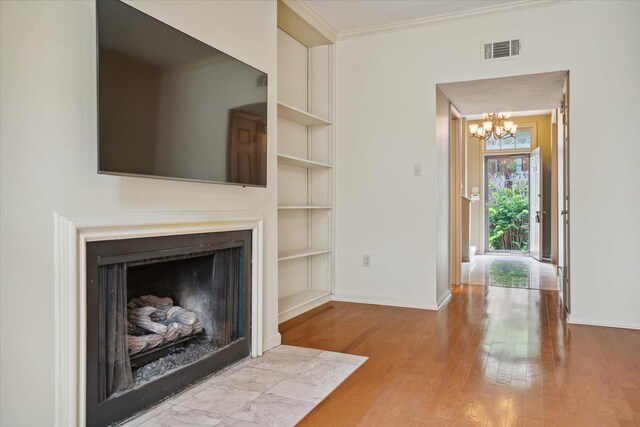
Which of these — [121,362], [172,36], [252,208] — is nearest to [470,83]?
[252,208]

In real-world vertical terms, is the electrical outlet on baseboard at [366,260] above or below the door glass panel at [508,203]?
below

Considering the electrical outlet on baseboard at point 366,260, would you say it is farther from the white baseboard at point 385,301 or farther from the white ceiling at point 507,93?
the white ceiling at point 507,93

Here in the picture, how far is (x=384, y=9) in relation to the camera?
4023mm

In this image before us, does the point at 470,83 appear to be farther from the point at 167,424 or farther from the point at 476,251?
the point at 476,251

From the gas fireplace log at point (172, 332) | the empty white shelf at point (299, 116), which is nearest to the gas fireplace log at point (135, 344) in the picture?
the gas fireplace log at point (172, 332)

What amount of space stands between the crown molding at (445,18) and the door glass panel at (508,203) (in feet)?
19.8

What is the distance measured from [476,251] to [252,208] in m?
7.56

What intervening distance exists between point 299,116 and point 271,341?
6.67ft

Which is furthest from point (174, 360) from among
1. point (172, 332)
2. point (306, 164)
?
point (306, 164)

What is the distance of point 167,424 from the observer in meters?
1.96

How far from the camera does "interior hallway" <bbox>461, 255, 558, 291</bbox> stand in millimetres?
5645

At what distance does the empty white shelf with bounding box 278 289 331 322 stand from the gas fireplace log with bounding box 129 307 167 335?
143cm

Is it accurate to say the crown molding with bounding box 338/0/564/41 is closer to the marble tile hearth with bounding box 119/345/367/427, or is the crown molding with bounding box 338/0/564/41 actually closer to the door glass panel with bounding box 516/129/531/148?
the marble tile hearth with bounding box 119/345/367/427

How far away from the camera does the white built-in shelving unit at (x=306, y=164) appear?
13.8ft
